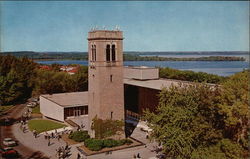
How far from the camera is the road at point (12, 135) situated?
27.8 metres

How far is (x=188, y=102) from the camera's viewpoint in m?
23.2

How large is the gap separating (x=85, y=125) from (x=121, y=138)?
332 inches

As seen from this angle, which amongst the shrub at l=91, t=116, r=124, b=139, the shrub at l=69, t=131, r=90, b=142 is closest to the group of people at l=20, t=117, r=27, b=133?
the shrub at l=69, t=131, r=90, b=142

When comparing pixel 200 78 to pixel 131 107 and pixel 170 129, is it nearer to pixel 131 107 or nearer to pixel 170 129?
pixel 131 107

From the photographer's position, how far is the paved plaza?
2750 centimetres

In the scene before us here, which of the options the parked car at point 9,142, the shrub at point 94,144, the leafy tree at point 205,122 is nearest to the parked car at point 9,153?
the parked car at point 9,142

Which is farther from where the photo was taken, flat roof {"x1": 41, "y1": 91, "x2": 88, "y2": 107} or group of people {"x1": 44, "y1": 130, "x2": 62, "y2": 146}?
flat roof {"x1": 41, "y1": 91, "x2": 88, "y2": 107}

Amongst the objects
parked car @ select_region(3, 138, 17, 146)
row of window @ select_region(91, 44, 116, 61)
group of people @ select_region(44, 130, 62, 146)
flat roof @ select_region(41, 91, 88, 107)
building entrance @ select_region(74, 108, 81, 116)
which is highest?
row of window @ select_region(91, 44, 116, 61)

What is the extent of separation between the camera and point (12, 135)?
34531 millimetres

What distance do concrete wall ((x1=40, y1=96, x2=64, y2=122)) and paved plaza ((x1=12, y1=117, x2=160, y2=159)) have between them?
4.85m

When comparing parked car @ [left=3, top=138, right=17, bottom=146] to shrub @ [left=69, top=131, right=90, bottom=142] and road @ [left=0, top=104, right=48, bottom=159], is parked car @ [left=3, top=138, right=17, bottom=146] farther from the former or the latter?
shrub @ [left=69, top=131, right=90, bottom=142]

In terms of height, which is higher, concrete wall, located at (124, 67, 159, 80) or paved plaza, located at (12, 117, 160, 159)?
concrete wall, located at (124, 67, 159, 80)

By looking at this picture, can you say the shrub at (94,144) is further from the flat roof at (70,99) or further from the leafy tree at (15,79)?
the leafy tree at (15,79)

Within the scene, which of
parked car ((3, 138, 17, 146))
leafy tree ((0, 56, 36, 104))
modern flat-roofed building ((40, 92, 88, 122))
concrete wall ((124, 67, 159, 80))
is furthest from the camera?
leafy tree ((0, 56, 36, 104))
